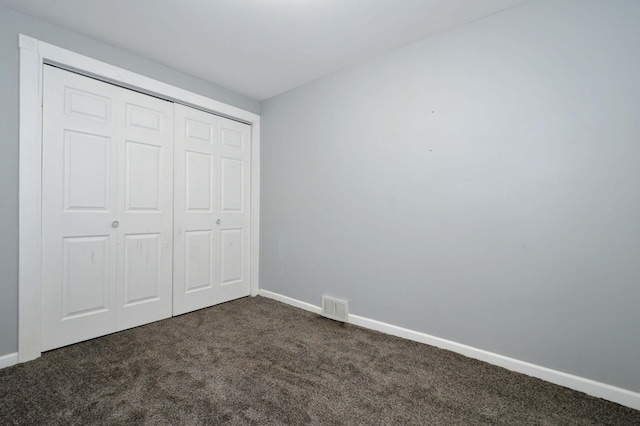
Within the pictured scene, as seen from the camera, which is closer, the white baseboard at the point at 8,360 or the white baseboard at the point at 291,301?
the white baseboard at the point at 8,360

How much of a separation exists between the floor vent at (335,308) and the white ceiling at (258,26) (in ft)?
7.69

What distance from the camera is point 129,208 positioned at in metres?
2.46

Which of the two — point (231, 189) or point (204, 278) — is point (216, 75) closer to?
point (231, 189)

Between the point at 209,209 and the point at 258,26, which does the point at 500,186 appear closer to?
the point at 258,26

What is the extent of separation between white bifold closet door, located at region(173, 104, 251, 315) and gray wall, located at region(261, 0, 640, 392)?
1095 millimetres

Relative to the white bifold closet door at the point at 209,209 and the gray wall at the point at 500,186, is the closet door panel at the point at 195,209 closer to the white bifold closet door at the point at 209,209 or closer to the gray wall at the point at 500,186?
the white bifold closet door at the point at 209,209

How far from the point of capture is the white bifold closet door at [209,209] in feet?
9.20

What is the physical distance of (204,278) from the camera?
300cm

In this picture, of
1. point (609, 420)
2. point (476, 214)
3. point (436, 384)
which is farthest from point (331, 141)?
point (609, 420)

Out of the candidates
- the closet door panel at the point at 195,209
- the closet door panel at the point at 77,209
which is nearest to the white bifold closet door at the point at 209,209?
the closet door panel at the point at 195,209

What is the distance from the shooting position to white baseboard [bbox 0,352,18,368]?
1.82 meters

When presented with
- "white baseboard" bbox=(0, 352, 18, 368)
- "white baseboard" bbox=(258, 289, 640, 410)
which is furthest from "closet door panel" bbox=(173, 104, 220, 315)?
"white baseboard" bbox=(258, 289, 640, 410)

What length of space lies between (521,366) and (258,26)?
3.09 m

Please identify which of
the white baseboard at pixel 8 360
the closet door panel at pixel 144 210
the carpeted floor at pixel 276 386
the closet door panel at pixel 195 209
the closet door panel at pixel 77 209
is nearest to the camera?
the carpeted floor at pixel 276 386
